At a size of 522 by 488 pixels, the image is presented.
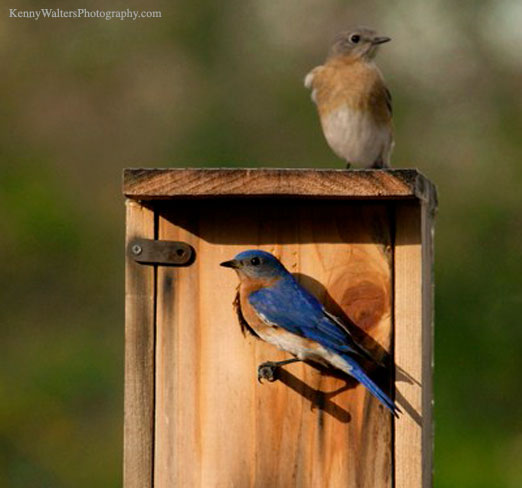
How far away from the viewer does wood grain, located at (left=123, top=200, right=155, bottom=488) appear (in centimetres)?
457

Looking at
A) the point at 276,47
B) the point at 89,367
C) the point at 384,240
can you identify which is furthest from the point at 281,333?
the point at 276,47

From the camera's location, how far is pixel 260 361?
452 cm

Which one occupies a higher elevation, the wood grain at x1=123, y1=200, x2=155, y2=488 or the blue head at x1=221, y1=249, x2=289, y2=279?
the blue head at x1=221, y1=249, x2=289, y2=279

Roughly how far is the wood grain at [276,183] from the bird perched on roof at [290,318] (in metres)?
0.23

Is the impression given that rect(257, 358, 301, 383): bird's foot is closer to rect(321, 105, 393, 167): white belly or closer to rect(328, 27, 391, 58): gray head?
rect(321, 105, 393, 167): white belly

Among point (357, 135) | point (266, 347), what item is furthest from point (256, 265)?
point (357, 135)

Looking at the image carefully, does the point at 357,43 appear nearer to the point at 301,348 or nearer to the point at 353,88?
the point at 353,88

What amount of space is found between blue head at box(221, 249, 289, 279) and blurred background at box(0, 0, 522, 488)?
2.57 m

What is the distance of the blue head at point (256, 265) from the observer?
14.3 feet

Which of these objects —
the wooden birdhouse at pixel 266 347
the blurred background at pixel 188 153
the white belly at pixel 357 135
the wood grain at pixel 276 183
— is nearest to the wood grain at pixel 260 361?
the wooden birdhouse at pixel 266 347

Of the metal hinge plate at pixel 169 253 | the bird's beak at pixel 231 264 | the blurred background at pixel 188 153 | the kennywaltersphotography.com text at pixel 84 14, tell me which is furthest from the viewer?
the kennywaltersphotography.com text at pixel 84 14

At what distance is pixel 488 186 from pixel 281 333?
3.23 meters

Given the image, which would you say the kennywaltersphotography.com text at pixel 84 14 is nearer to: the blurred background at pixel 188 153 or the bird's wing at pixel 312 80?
the blurred background at pixel 188 153

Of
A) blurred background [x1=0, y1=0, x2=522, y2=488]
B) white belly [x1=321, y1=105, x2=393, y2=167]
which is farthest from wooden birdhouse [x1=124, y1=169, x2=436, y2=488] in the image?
blurred background [x1=0, y1=0, x2=522, y2=488]
